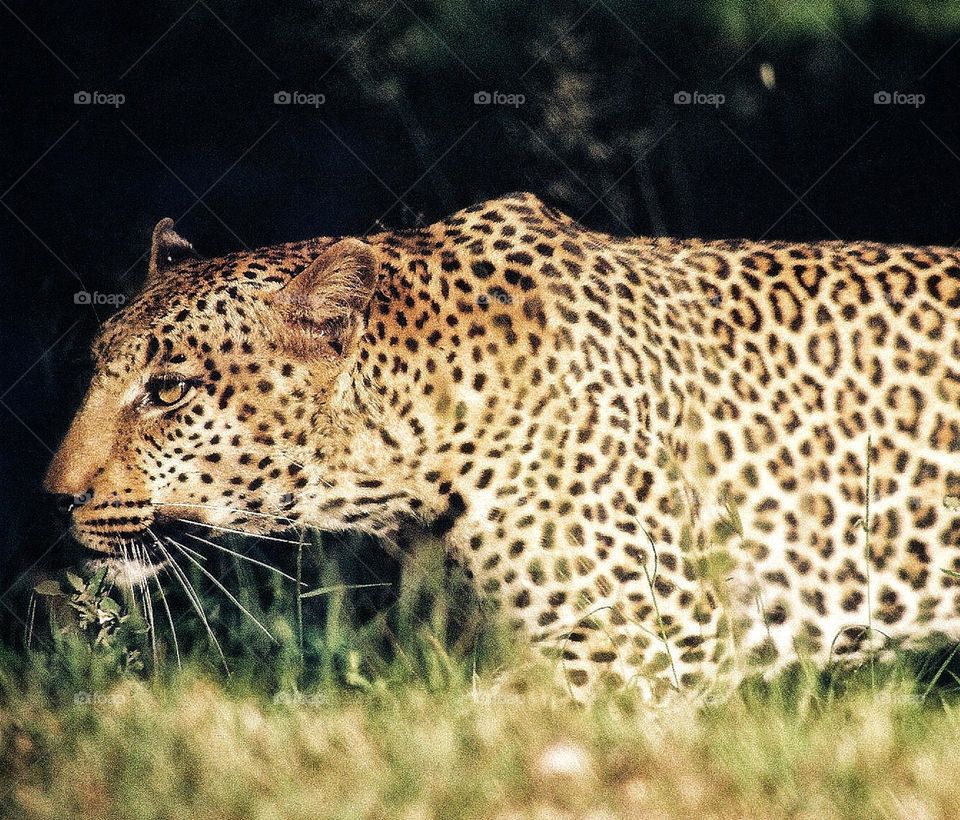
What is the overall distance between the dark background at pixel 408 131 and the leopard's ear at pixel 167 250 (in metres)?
1.02

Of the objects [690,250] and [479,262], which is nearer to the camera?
[479,262]

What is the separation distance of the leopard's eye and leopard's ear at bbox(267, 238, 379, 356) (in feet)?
1.34

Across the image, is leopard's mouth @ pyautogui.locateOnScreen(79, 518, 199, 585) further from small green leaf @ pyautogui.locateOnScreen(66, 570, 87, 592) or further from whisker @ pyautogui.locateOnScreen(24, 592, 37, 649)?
whisker @ pyautogui.locateOnScreen(24, 592, 37, 649)

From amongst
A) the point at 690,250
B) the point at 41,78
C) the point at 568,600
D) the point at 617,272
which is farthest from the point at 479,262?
the point at 41,78

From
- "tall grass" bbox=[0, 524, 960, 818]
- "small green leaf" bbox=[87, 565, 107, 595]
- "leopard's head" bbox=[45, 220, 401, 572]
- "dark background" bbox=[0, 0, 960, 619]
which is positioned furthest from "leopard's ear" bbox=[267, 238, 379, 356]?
"dark background" bbox=[0, 0, 960, 619]

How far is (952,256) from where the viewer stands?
511 cm

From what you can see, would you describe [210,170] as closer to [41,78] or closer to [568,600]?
[41,78]

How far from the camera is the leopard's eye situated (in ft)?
14.7

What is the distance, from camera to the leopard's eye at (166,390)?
4.47m

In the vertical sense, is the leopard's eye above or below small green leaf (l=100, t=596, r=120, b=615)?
above

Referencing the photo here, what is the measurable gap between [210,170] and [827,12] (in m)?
3.20

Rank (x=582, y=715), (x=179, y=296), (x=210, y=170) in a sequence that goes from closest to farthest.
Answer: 1. (x=582, y=715)
2. (x=179, y=296)
3. (x=210, y=170)

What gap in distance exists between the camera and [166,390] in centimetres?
448

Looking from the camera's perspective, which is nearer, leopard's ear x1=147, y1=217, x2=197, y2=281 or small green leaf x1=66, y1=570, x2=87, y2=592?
small green leaf x1=66, y1=570, x2=87, y2=592
